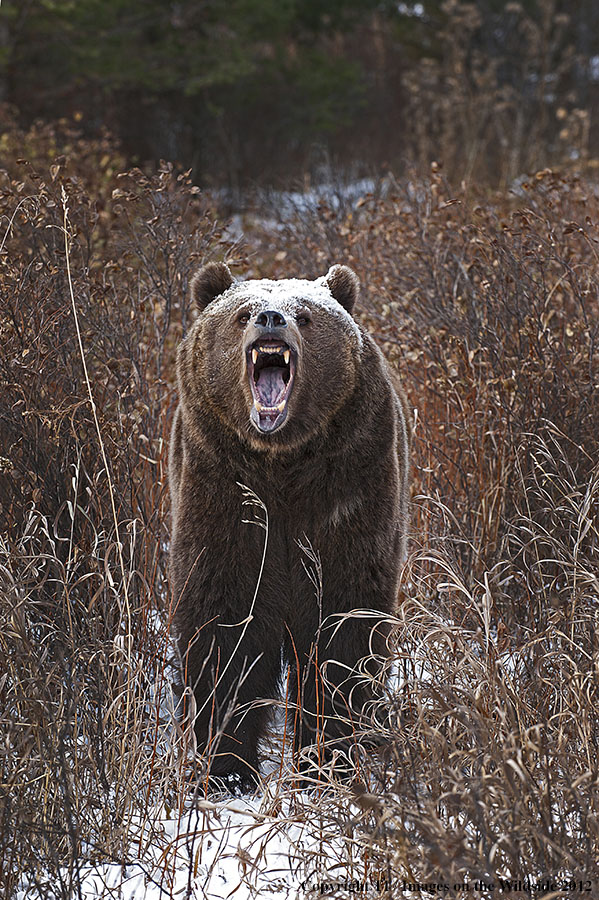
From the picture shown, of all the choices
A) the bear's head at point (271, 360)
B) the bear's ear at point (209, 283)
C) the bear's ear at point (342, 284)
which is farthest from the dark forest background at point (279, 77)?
the bear's head at point (271, 360)

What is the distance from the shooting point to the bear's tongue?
2812 millimetres

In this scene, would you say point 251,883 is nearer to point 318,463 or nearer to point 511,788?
point 511,788

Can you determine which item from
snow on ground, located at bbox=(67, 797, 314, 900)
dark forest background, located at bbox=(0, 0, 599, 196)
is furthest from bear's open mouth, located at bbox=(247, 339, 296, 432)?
dark forest background, located at bbox=(0, 0, 599, 196)

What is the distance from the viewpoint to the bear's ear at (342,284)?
3.14 m

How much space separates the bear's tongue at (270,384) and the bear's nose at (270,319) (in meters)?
0.22

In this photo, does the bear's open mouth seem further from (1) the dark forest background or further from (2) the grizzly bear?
(1) the dark forest background

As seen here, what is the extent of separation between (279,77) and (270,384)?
1444cm

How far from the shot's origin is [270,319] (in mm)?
2646

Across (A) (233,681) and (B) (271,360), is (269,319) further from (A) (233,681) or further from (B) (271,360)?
(A) (233,681)

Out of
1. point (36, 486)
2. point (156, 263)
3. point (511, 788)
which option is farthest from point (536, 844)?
point (156, 263)

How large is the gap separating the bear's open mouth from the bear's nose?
68 millimetres

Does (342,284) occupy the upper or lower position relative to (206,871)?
upper

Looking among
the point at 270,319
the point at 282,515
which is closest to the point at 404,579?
the point at 282,515

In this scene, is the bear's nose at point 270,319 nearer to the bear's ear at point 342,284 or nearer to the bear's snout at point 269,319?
the bear's snout at point 269,319
